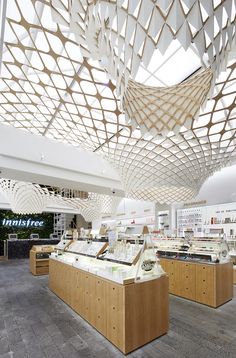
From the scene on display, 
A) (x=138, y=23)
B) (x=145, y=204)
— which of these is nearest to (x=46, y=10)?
(x=138, y=23)

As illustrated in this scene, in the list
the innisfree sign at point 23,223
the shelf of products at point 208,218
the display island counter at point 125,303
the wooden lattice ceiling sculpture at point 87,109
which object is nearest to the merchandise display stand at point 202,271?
the display island counter at point 125,303

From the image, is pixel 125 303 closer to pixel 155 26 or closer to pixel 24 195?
pixel 155 26

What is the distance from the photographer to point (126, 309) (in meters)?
4.00

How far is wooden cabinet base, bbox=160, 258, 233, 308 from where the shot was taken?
→ 641cm

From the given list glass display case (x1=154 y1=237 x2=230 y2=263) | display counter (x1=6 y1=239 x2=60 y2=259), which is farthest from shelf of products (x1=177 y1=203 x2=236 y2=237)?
display counter (x1=6 y1=239 x2=60 y2=259)

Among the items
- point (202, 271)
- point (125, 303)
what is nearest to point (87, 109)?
point (125, 303)

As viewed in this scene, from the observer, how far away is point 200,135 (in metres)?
8.34

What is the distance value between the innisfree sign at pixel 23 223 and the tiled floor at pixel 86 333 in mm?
19688

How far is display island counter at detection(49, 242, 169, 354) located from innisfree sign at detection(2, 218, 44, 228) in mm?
22109

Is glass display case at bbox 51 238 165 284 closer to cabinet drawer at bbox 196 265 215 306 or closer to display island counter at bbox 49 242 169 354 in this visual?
display island counter at bbox 49 242 169 354

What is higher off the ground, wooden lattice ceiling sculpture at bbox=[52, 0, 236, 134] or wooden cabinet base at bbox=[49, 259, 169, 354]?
wooden lattice ceiling sculpture at bbox=[52, 0, 236, 134]

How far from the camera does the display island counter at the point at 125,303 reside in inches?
160

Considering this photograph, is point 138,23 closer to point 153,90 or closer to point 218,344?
point 153,90

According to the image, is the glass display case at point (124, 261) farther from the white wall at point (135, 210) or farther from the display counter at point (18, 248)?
the display counter at point (18, 248)
